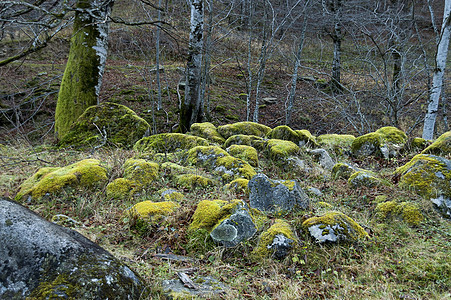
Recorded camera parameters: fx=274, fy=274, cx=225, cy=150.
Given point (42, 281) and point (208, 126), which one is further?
point (208, 126)

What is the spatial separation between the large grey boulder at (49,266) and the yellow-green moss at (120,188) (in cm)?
213

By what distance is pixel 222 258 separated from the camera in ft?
10.6

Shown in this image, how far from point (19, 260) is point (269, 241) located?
7.80 feet

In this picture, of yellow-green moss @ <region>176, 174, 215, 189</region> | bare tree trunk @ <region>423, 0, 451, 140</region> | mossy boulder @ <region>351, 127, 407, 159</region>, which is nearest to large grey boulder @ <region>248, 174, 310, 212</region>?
yellow-green moss @ <region>176, 174, 215, 189</region>

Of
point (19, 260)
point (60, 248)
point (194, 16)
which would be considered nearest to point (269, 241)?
point (60, 248)

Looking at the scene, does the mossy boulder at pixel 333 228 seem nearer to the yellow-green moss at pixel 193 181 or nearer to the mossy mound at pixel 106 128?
the yellow-green moss at pixel 193 181

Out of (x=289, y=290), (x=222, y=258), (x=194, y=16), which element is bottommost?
(x=222, y=258)

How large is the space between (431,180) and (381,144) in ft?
8.03

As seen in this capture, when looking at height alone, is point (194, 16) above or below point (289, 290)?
above

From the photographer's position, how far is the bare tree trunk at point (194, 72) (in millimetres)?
8578

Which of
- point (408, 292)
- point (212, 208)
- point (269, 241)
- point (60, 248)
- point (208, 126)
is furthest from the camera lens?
point (208, 126)

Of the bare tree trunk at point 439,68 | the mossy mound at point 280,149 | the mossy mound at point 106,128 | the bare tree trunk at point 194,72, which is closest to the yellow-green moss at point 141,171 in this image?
the mossy mound at point 106,128

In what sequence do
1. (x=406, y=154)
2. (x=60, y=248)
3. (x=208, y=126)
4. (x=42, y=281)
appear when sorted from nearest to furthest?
(x=42, y=281) → (x=60, y=248) → (x=406, y=154) → (x=208, y=126)

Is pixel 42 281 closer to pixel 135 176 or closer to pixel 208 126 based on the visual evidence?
pixel 135 176
